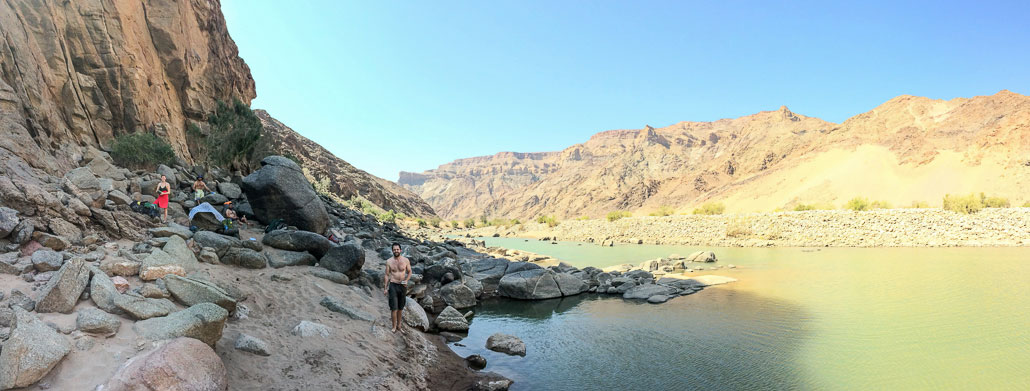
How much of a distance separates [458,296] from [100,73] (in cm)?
1443

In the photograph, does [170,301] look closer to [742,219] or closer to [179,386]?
[179,386]

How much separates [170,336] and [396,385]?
3036mm

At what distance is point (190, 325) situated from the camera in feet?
16.9

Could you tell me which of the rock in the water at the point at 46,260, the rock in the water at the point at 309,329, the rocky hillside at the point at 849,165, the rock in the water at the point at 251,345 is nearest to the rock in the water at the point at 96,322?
the rock in the water at the point at 46,260

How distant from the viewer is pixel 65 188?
24.8 feet

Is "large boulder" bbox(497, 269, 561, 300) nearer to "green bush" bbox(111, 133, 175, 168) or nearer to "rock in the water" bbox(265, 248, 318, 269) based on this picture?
"rock in the water" bbox(265, 248, 318, 269)

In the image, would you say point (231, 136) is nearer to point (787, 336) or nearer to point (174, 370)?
point (174, 370)

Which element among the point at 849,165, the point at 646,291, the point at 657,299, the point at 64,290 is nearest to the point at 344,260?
the point at 64,290

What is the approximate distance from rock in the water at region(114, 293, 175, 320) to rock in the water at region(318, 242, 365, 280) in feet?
17.2

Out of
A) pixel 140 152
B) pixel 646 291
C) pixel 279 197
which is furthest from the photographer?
pixel 646 291

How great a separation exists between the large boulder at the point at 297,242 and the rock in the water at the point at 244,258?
149 centimetres

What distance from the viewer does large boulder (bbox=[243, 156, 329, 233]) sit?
41.3 feet

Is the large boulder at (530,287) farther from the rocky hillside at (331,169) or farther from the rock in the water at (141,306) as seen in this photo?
the rocky hillside at (331,169)

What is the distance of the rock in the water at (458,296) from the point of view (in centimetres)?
1352
